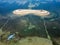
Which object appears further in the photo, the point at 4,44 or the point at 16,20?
the point at 16,20

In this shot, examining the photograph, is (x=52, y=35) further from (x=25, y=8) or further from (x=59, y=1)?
(x=59, y=1)

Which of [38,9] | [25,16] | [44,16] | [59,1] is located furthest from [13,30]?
[59,1]

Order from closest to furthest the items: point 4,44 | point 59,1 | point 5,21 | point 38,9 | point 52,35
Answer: point 4,44 → point 52,35 → point 5,21 → point 38,9 → point 59,1

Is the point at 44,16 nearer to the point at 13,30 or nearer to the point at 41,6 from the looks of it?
the point at 41,6

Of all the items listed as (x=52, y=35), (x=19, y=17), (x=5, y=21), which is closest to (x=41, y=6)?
(x=19, y=17)

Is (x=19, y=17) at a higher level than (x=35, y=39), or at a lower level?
higher

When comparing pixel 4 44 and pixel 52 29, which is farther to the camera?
pixel 52 29

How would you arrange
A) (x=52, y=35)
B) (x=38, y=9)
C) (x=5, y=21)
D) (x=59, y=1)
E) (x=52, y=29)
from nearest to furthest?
(x=52, y=35), (x=52, y=29), (x=5, y=21), (x=38, y=9), (x=59, y=1)

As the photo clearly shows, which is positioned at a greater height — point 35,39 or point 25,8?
point 25,8

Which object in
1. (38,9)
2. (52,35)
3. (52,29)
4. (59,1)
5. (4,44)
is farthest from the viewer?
(59,1)
